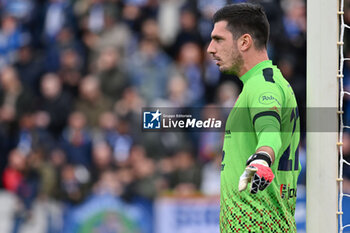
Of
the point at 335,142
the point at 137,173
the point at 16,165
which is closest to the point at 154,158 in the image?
the point at 137,173

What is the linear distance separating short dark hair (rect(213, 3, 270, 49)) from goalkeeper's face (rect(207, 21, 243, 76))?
0.04 m

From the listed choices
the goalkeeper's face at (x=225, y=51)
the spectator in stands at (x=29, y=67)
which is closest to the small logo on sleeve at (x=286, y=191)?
the goalkeeper's face at (x=225, y=51)

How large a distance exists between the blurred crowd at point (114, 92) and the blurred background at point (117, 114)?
17mm

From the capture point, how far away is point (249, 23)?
3543 mm

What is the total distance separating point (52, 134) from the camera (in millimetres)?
10320

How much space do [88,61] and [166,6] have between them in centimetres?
164

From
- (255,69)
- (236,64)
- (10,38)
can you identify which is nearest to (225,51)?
(236,64)

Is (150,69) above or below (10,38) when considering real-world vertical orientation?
below

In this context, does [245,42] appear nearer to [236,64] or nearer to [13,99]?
[236,64]

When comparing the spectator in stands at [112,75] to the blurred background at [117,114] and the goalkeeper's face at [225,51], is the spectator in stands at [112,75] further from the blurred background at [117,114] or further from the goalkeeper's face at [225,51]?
the goalkeeper's face at [225,51]

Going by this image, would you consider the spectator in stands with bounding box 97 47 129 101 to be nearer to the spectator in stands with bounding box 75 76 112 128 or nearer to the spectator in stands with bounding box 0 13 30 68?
the spectator in stands with bounding box 75 76 112 128

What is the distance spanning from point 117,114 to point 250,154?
6731 millimetres

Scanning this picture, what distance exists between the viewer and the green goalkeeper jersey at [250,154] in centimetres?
338

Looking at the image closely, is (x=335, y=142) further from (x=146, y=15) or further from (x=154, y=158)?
(x=146, y=15)
